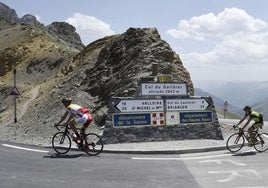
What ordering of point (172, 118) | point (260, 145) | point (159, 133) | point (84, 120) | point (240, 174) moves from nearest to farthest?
point (240, 174) < point (84, 120) < point (260, 145) < point (159, 133) < point (172, 118)

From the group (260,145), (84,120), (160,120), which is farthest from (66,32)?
(84,120)

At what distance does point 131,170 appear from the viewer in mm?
11219

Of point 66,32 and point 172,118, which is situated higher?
point 66,32

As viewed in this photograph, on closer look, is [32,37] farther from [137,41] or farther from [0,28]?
[137,41]

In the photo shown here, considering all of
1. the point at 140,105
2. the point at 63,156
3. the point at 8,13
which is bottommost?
the point at 63,156

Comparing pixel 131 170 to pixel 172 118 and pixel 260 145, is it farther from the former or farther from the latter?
pixel 172 118

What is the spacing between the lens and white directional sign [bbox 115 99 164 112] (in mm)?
17328

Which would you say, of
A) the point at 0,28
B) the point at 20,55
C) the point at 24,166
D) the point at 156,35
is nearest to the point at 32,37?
the point at 20,55

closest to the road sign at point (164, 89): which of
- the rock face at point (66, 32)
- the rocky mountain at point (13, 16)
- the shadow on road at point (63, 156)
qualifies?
the shadow on road at point (63, 156)

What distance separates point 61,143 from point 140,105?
15.4 ft

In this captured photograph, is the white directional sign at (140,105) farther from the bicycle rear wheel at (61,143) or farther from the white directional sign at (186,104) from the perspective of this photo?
the bicycle rear wheel at (61,143)

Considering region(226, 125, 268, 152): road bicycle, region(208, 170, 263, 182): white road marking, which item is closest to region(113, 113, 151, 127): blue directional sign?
region(226, 125, 268, 152): road bicycle

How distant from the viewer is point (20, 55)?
68.4 metres

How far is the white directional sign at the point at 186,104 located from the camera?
18.2 metres
